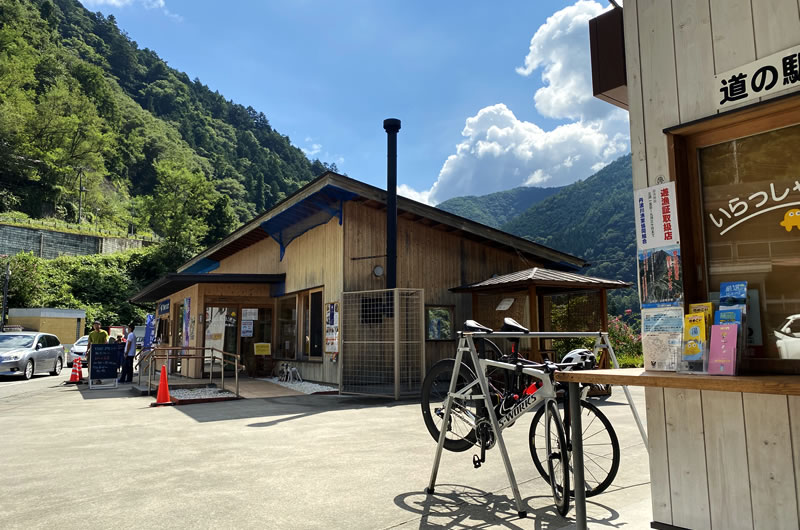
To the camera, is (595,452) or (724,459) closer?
(724,459)

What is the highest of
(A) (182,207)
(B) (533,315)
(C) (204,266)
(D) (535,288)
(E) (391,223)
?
(A) (182,207)

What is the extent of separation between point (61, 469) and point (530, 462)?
4317 mm

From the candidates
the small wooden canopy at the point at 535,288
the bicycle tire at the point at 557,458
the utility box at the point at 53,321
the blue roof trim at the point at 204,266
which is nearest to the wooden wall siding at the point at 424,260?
the small wooden canopy at the point at 535,288

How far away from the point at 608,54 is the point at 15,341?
18815mm

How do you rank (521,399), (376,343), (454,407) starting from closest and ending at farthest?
(521,399) → (454,407) → (376,343)

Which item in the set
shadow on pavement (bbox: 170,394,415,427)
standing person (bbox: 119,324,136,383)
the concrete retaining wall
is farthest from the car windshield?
the concrete retaining wall

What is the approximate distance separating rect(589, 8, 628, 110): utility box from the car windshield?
717 inches

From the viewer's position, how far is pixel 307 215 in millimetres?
13820

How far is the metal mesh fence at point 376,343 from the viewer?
1119 centimetres

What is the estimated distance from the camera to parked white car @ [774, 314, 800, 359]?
2609 millimetres

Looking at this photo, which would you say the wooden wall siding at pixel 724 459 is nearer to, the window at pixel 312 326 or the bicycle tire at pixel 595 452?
the bicycle tire at pixel 595 452

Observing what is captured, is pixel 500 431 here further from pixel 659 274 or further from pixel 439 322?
pixel 439 322

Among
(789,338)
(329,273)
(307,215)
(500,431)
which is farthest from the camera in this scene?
(307,215)

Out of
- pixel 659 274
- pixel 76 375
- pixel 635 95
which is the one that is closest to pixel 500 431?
pixel 659 274
